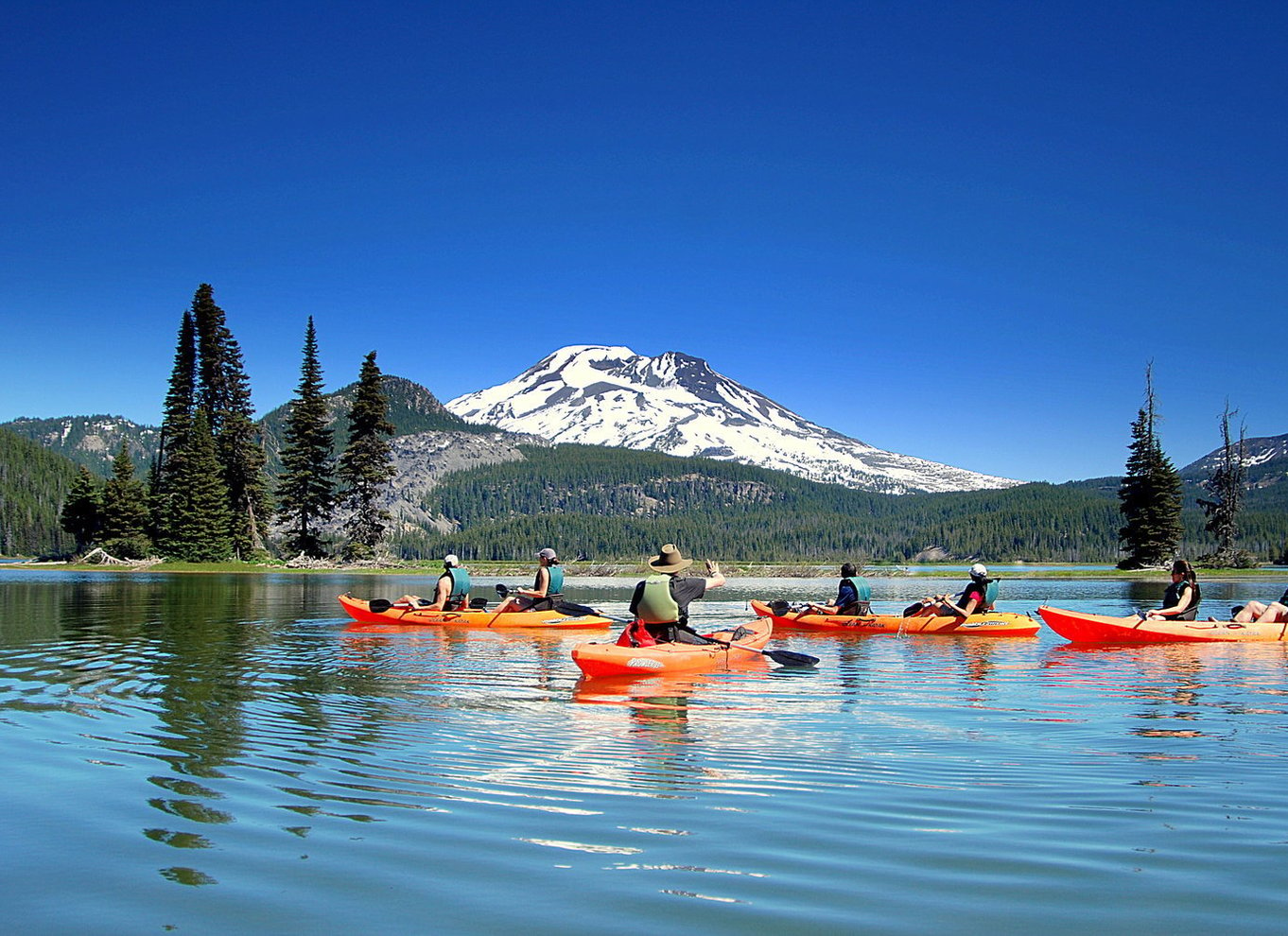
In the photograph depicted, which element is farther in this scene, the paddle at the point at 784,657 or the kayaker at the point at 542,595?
the kayaker at the point at 542,595

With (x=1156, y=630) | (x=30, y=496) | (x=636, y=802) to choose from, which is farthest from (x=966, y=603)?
(x=30, y=496)

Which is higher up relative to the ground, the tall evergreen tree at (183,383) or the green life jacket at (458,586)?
the tall evergreen tree at (183,383)

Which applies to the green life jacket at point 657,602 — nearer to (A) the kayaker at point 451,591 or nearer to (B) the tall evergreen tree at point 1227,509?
(A) the kayaker at point 451,591

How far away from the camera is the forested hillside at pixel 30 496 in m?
160

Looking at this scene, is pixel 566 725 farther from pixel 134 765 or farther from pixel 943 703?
pixel 943 703

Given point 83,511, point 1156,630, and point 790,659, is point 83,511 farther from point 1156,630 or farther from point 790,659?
point 1156,630

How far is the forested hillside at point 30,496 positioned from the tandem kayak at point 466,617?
442 feet

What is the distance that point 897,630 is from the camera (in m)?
27.6

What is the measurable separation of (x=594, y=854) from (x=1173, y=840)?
A: 4150 mm

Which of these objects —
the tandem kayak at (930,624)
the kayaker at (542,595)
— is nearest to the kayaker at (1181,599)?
the tandem kayak at (930,624)

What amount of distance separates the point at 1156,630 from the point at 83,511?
287 feet

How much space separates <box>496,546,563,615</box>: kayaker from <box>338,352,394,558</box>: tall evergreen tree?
172 ft

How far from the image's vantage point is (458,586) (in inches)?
1125

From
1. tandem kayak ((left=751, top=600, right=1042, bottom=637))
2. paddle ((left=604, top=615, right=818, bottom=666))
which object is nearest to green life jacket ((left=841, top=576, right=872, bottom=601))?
tandem kayak ((left=751, top=600, right=1042, bottom=637))
